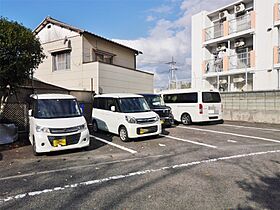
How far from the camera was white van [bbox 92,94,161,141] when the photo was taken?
7477 millimetres

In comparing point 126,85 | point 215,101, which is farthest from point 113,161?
point 126,85

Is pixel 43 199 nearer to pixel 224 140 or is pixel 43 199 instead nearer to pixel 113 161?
pixel 113 161

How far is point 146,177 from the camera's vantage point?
421 cm

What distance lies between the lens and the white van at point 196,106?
37.1 ft

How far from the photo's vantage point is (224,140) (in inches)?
300

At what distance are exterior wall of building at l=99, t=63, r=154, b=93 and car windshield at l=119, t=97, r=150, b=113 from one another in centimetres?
518

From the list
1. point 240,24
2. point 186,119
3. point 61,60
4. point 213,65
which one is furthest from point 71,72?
point 240,24

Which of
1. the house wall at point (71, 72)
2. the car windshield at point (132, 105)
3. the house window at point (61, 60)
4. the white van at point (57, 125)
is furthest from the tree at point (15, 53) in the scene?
the house window at point (61, 60)

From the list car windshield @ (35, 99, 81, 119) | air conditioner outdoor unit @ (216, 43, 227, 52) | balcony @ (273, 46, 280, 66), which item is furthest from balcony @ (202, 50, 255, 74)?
car windshield @ (35, 99, 81, 119)

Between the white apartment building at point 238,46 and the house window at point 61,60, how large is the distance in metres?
10.8

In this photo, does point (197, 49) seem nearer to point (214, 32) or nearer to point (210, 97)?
point (214, 32)

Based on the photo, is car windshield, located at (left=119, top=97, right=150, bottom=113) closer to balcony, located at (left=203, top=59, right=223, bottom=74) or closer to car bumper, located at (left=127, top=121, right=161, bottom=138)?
car bumper, located at (left=127, top=121, right=161, bottom=138)

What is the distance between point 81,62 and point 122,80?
2930 mm

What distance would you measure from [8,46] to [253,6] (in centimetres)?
1679
